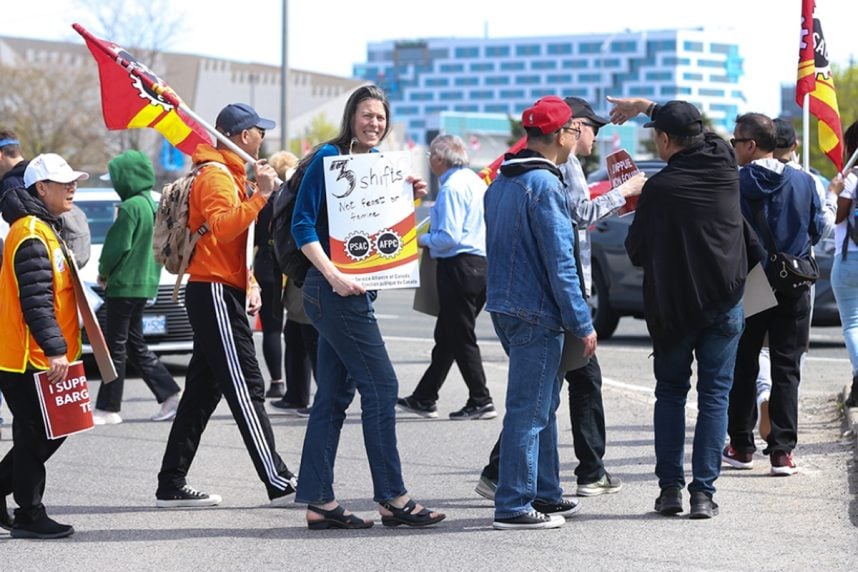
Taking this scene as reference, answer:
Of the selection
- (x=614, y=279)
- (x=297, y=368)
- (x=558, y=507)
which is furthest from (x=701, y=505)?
(x=614, y=279)

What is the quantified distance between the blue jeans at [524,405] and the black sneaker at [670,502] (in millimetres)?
652

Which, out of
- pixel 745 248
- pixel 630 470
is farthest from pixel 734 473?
pixel 745 248

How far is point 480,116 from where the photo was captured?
462 feet

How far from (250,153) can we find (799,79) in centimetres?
400

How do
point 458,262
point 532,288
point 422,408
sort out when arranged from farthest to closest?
1. point 422,408
2. point 458,262
3. point 532,288

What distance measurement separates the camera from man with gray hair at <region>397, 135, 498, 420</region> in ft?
34.1

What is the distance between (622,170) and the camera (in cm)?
746

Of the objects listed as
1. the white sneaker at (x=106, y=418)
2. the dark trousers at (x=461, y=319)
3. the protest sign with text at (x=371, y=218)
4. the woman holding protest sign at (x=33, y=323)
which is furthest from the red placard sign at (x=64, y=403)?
the dark trousers at (x=461, y=319)

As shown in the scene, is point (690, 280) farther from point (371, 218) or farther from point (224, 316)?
point (224, 316)

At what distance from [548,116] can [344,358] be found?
4.55ft

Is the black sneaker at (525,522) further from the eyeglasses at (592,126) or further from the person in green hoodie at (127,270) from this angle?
the person in green hoodie at (127,270)

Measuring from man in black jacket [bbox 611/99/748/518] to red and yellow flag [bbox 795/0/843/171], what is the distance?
291cm

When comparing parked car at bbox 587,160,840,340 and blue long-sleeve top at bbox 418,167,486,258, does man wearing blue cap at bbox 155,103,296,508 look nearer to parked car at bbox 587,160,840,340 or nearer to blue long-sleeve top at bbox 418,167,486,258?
blue long-sleeve top at bbox 418,167,486,258

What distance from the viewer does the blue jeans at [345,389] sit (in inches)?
266
